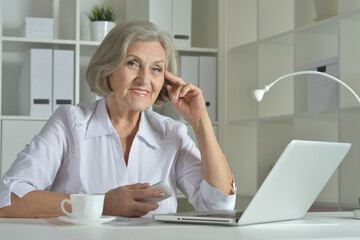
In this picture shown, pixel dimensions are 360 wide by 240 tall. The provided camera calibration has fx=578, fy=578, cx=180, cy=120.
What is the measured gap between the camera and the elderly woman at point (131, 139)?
1845mm

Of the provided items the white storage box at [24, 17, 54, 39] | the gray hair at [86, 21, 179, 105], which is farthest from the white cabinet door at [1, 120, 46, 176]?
the gray hair at [86, 21, 179, 105]

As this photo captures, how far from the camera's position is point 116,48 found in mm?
1978

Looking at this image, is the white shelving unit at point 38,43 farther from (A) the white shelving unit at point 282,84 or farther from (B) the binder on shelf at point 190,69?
(A) the white shelving unit at point 282,84

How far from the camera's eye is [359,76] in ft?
8.70

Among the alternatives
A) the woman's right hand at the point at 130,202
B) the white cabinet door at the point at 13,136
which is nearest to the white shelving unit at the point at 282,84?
the white cabinet door at the point at 13,136

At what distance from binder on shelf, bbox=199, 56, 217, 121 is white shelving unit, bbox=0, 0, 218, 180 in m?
0.06

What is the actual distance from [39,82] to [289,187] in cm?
220

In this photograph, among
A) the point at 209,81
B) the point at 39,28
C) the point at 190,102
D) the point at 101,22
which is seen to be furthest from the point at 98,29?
the point at 190,102

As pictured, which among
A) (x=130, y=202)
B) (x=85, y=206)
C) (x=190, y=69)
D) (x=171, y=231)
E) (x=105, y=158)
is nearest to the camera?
(x=171, y=231)

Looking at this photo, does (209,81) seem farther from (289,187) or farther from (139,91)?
(289,187)

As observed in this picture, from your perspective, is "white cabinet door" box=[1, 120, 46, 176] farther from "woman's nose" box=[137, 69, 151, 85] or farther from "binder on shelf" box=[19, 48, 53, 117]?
"woman's nose" box=[137, 69, 151, 85]

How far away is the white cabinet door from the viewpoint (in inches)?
127

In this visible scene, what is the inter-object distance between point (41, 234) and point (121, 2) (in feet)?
9.28

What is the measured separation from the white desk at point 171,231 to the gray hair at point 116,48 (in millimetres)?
722
